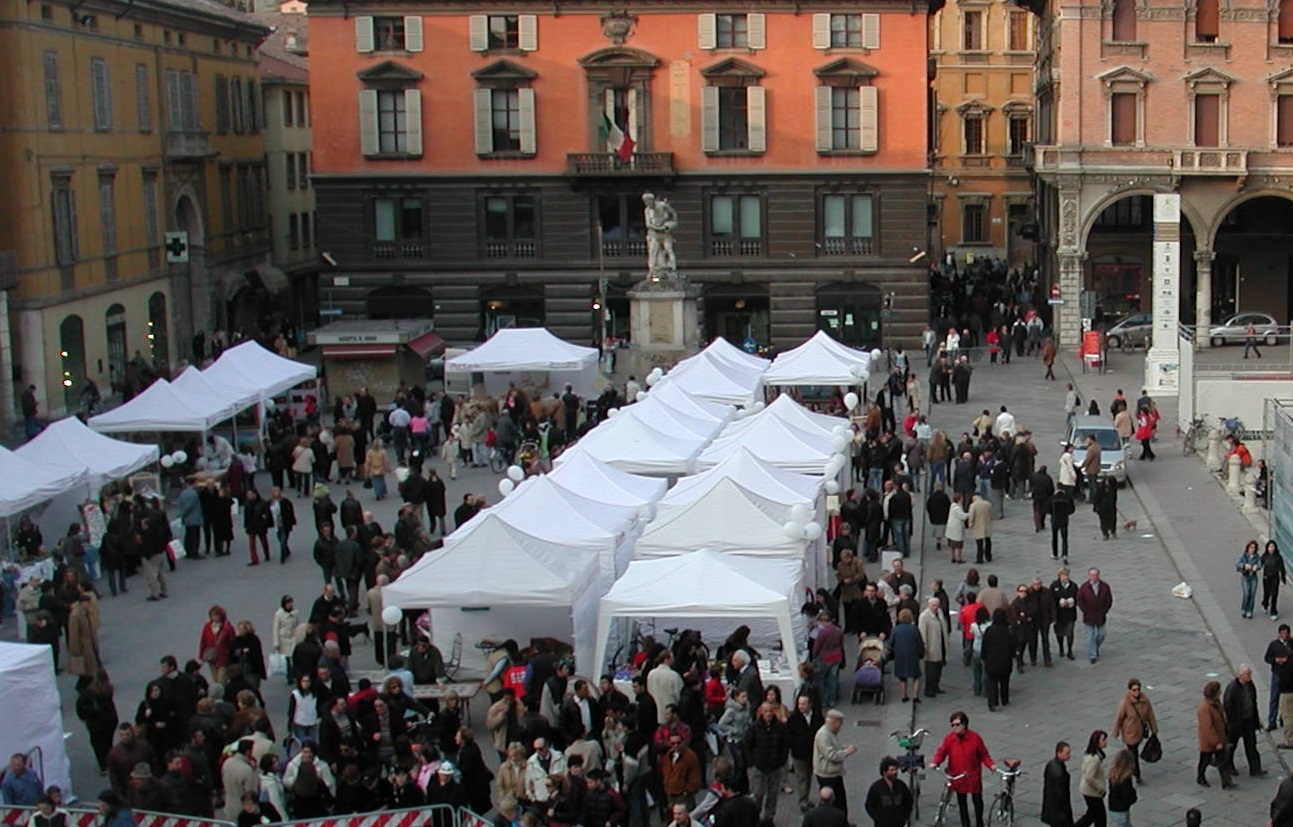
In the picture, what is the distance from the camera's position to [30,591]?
22.8 meters

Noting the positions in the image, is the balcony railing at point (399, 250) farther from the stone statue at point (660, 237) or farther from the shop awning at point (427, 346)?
the stone statue at point (660, 237)

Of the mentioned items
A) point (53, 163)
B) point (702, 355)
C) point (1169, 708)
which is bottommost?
point (1169, 708)

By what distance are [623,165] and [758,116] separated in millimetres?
3897

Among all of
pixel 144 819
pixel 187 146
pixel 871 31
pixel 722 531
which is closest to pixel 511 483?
pixel 722 531

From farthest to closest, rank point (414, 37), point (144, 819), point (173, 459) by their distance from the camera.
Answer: point (414, 37) < point (173, 459) < point (144, 819)

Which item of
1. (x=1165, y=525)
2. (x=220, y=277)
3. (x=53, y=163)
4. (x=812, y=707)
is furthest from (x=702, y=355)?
(x=220, y=277)

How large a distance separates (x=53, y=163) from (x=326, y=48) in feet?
40.2

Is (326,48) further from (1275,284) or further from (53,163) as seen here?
(1275,284)

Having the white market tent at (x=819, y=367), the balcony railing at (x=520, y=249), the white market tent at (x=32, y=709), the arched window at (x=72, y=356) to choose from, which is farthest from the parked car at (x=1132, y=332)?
the white market tent at (x=32, y=709)

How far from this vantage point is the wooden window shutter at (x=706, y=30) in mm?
52656

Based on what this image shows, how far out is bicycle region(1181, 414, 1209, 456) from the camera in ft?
119

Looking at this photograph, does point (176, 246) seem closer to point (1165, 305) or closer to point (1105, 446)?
point (1165, 305)

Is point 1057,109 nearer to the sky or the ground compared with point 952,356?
nearer to the sky

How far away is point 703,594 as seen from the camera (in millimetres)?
19547
